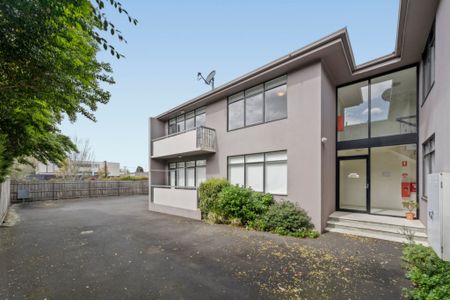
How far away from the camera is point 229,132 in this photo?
10.1 m

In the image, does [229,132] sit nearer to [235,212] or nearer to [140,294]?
[235,212]

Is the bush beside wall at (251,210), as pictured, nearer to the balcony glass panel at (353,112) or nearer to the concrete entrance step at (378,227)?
the concrete entrance step at (378,227)

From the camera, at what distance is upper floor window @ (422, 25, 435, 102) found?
5719 mm

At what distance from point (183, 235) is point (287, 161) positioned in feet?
15.0

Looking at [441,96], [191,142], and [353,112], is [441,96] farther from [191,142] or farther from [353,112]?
[191,142]

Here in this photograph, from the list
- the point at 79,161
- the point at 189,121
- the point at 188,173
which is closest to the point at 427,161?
the point at 188,173

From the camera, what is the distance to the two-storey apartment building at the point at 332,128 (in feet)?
22.1

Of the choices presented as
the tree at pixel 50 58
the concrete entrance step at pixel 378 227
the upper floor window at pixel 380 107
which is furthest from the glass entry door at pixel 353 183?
the tree at pixel 50 58

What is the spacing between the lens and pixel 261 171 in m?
8.87

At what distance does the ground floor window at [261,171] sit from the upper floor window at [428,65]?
4.61 meters

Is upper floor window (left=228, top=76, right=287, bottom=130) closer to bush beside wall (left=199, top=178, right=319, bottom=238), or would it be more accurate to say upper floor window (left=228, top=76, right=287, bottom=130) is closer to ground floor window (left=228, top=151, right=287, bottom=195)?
ground floor window (left=228, top=151, right=287, bottom=195)

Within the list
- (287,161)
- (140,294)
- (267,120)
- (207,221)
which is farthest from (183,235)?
(267,120)

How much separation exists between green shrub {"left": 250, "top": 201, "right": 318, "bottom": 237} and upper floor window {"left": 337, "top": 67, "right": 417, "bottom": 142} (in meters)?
3.92

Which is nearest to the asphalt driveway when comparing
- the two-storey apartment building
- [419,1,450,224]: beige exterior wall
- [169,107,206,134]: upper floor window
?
the two-storey apartment building
